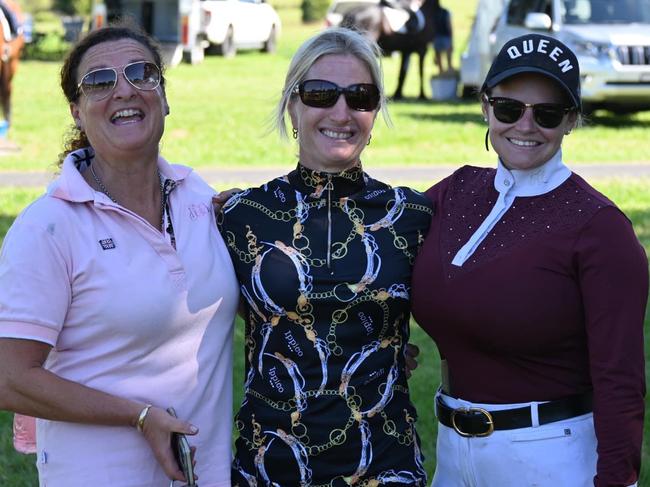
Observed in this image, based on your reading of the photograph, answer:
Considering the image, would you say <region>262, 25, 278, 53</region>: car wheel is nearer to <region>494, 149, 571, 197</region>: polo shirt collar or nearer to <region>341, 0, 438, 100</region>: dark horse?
<region>341, 0, 438, 100</region>: dark horse

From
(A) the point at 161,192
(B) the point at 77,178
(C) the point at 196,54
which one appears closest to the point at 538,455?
(A) the point at 161,192

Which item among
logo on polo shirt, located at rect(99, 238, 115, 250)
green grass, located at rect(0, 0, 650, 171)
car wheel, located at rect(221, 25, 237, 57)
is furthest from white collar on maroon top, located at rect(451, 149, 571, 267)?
car wheel, located at rect(221, 25, 237, 57)

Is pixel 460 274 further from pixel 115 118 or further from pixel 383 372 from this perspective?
pixel 115 118

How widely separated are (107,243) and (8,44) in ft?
41.4

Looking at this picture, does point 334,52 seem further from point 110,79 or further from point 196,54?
point 196,54

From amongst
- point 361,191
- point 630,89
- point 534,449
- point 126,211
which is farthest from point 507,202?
point 630,89

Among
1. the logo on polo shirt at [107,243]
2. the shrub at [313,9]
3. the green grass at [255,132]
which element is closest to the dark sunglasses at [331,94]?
the logo on polo shirt at [107,243]

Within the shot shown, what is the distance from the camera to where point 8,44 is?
48.6ft

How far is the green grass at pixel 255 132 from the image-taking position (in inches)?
534

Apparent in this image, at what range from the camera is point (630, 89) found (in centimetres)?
1586

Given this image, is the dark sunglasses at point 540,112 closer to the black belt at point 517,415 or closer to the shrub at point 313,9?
the black belt at point 517,415

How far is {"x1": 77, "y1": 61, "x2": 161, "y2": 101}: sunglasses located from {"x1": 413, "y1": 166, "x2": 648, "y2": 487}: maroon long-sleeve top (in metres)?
0.96

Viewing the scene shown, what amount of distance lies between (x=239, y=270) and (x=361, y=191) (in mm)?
446

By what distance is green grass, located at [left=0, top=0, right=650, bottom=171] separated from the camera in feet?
44.5
